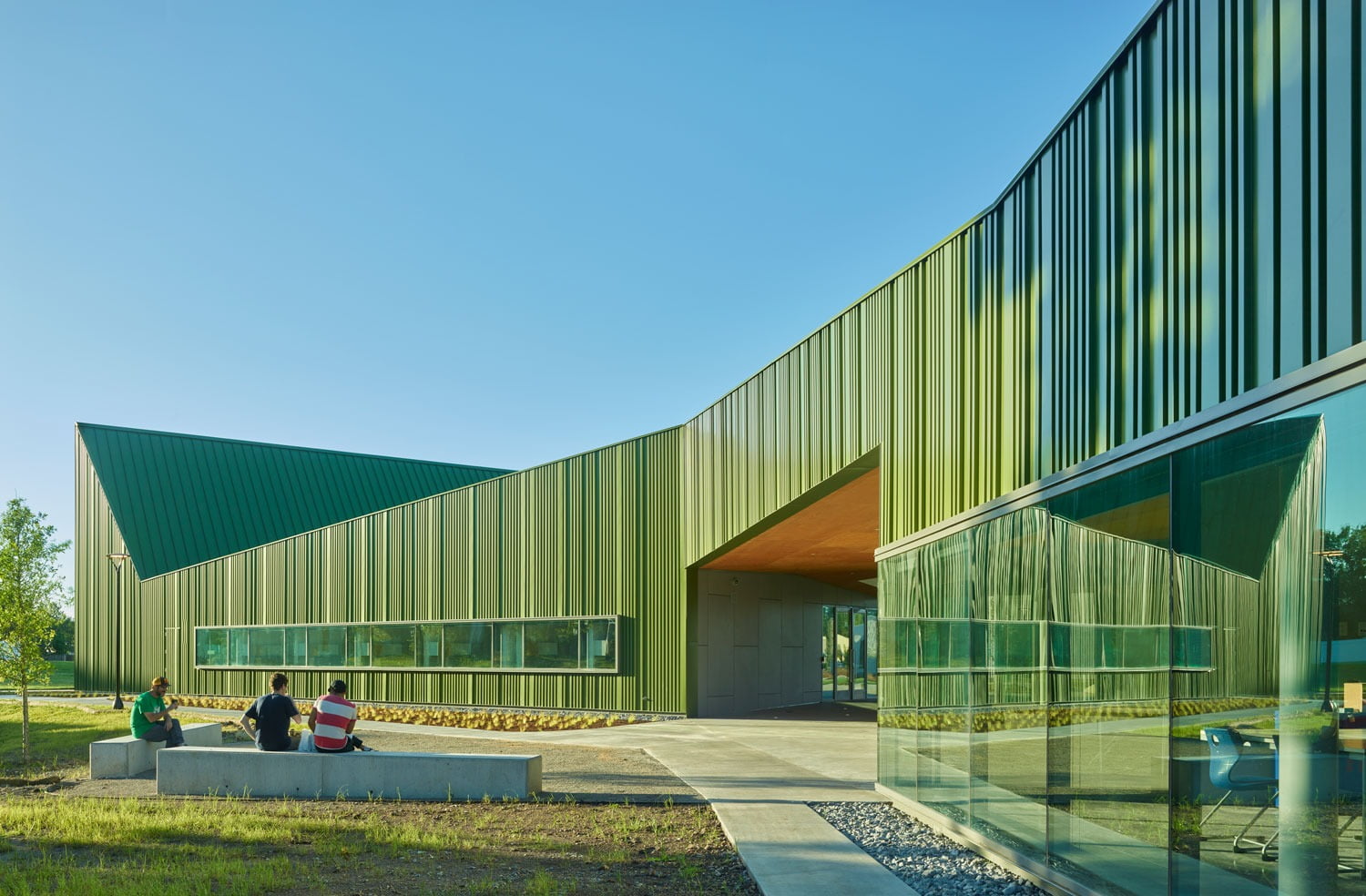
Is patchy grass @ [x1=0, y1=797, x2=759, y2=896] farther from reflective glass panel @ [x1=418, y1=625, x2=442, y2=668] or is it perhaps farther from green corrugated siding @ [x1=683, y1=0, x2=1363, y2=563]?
reflective glass panel @ [x1=418, y1=625, x2=442, y2=668]

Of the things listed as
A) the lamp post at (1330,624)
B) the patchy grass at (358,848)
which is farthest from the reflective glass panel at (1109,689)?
the patchy grass at (358,848)

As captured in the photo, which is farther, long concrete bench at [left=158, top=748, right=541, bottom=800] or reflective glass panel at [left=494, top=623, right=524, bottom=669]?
reflective glass panel at [left=494, top=623, right=524, bottom=669]

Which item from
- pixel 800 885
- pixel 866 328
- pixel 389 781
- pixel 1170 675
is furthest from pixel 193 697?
pixel 1170 675

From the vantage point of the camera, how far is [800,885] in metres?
8.45

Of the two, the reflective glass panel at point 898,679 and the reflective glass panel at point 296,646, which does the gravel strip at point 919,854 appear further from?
the reflective glass panel at point 296,646

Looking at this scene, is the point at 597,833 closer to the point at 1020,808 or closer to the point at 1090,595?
the point at 1020,808

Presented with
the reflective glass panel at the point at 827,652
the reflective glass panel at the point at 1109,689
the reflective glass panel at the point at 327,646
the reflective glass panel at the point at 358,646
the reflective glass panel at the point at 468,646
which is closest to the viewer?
the reflective glass panel at the point at 1109,689

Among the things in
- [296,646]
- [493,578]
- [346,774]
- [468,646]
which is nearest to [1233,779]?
[346,774]

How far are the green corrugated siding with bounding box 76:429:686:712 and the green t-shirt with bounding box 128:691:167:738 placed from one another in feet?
36.2

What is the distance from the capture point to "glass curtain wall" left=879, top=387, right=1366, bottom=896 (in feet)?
16.7

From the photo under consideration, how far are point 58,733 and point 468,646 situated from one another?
8.89 m

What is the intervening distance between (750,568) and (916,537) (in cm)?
1415

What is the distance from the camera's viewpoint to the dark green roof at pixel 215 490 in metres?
40.5

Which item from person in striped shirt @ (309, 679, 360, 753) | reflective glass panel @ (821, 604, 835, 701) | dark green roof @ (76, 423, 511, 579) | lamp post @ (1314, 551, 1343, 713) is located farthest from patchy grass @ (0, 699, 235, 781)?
lamp post @ (1314, 551, 1343, 713)
